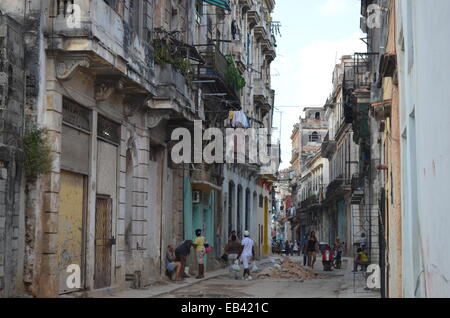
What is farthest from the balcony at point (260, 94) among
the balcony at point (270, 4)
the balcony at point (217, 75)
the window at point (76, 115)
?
the window at point (76, 115)

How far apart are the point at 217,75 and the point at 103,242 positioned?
9528 mm

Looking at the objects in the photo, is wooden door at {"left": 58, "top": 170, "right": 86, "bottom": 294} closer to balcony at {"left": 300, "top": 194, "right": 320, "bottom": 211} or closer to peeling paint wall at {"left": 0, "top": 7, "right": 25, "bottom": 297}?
peeling paint wall at {"left": 0, "top": 7, "right": 25, "bottom": 297}

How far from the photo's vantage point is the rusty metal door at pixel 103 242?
57.1 feet

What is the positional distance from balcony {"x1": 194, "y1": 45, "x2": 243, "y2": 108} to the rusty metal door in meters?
7.27

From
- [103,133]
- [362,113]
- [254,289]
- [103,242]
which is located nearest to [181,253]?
[254,289]

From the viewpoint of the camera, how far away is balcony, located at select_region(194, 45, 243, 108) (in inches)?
1003

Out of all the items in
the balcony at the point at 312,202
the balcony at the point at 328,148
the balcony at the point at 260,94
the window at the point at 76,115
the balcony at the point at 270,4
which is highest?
the balcony at the point at 270,4

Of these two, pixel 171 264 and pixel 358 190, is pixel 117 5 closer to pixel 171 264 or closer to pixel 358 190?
pixel 171 264

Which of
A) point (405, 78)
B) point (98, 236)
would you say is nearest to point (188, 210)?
point (98, 236)

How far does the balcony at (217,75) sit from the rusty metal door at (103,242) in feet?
23.9

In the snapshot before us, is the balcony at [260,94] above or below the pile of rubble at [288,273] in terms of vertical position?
above

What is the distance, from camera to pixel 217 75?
25.8m

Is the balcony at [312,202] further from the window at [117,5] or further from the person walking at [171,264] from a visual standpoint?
the window at [117,5]
